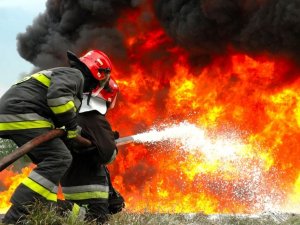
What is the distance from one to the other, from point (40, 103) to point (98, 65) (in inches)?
33.8

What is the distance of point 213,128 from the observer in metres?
11.7

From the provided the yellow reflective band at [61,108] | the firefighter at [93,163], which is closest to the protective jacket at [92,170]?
the firefighter at [93,163]

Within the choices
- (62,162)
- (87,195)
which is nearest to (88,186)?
(87,195)

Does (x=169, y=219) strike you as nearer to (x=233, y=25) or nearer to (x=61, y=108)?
(x=61, y=108)

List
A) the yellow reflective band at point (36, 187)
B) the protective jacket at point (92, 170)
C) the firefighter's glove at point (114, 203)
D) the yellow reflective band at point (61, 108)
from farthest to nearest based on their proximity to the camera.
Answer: the firefighter's glove at point (114, 203)
the protective jacket at point (92, 170)
the yellow reflective band at point (61, 108)
the yellow reflective band at point (36, 187)

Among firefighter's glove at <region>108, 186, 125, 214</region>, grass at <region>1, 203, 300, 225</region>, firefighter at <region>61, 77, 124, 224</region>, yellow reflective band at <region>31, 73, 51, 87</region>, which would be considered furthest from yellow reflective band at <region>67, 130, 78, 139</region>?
firefighter's glove at <region>108, 186, 125, 214</region>

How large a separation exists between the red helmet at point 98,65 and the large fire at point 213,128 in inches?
227

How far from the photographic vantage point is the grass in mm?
3828

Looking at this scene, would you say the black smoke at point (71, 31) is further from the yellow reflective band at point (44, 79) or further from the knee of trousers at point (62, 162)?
the knee of trousers at point (62, 162)

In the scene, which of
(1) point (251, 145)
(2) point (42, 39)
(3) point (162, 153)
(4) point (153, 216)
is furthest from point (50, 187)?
(2) point (42, 39)

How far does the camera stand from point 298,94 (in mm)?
10906

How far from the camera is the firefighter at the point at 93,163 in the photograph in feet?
15.4

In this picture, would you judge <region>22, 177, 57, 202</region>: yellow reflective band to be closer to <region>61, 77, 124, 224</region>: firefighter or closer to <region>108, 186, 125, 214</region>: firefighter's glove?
<region>61, 77, 124, 224</region>: firefighter

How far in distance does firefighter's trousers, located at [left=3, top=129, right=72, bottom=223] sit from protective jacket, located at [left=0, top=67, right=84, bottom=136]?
95 mm
